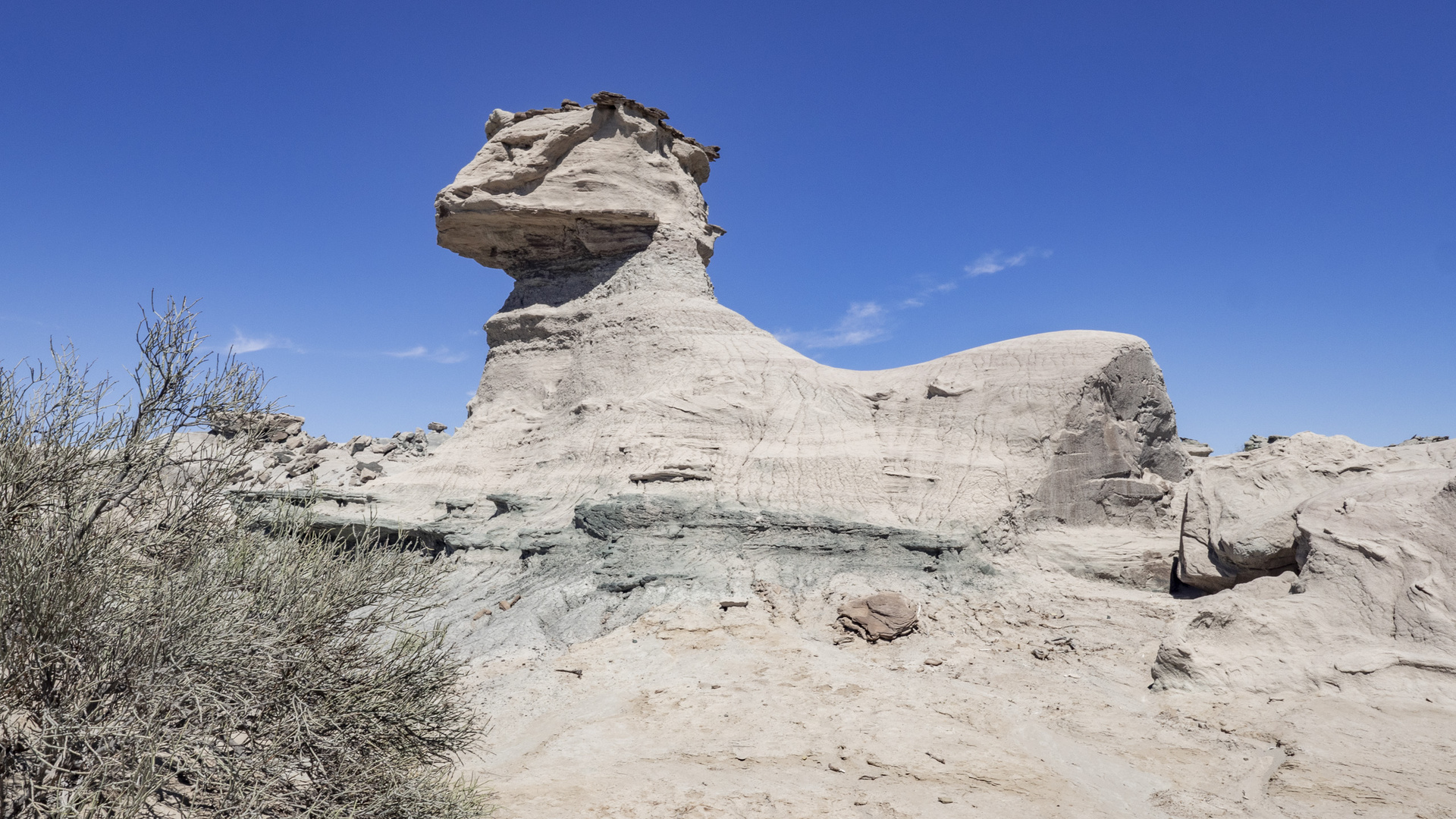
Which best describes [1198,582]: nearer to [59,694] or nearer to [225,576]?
[225,576]

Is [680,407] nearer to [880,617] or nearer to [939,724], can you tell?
[880,617]

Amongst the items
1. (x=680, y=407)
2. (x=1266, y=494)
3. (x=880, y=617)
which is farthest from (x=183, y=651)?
(x=1266, y=494)

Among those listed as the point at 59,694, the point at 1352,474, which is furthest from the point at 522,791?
the point at 1352,474

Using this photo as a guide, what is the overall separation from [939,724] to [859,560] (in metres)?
3.24

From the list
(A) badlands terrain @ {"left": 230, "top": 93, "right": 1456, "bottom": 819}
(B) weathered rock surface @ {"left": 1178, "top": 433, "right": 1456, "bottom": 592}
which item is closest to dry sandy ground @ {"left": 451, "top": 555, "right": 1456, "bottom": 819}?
(A) badlands terrain @ {"left": 230, "top": 93, "right": 1456, "bottom": 819}

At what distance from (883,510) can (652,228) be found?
766 cm

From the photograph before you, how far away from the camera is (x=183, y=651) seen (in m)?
4.73

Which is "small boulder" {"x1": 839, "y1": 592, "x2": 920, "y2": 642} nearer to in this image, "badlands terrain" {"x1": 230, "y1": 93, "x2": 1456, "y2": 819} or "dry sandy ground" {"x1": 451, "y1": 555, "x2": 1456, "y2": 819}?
→ "badlands terrain" {"x1": 230, "y1": 93, "x2": 1456, "y2": 819}

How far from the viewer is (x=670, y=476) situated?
12.0m

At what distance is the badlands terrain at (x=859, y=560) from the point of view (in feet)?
23.1

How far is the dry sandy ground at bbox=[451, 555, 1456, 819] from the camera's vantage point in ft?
21.5

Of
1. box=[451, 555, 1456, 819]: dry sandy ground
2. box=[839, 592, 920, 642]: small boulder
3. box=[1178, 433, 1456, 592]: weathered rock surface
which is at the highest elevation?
box=[1178, 433, 1456, 592]: weathered rock surface

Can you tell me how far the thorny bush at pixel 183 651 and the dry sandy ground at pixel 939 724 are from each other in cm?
153

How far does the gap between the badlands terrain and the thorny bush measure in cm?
86
